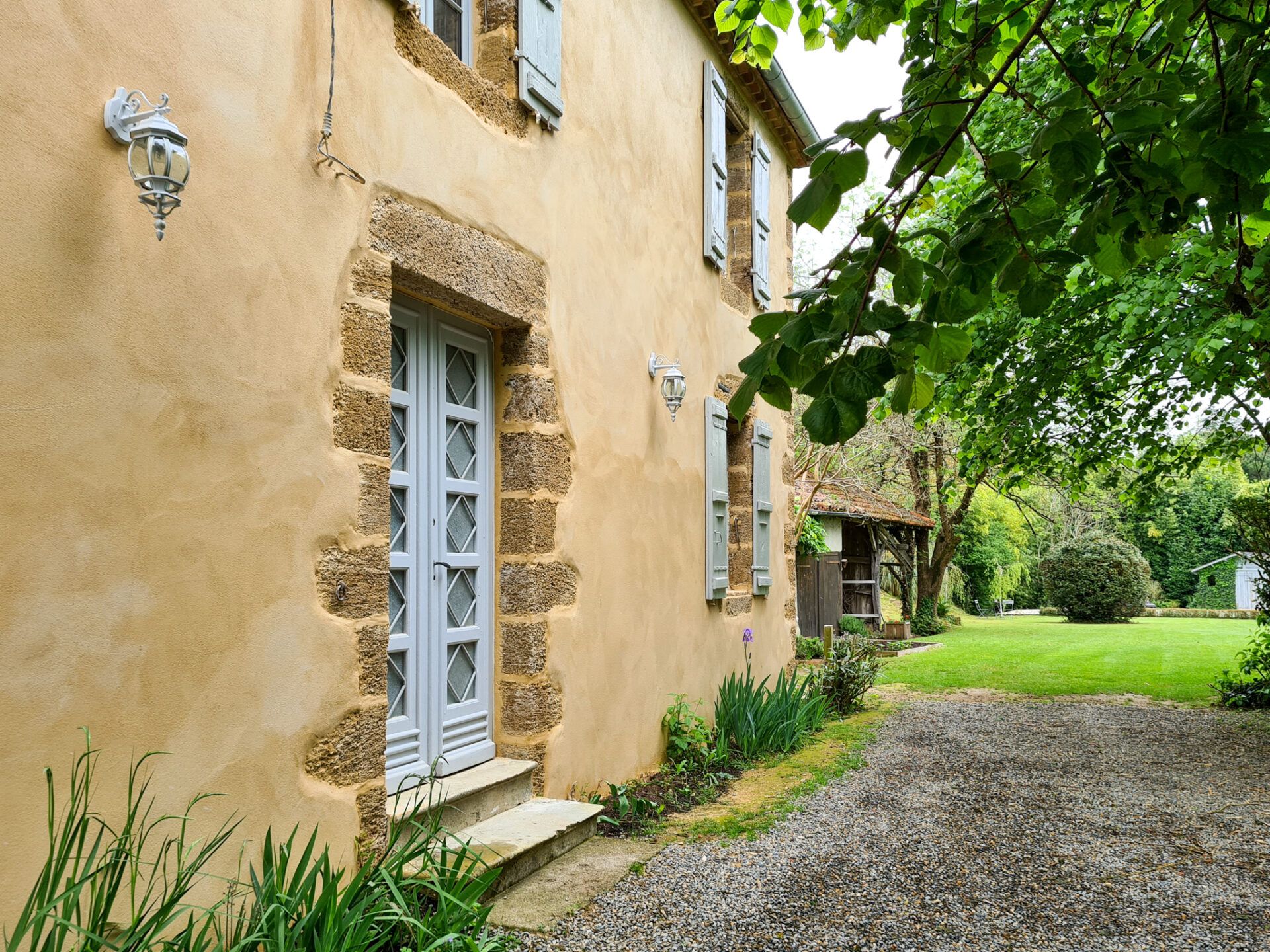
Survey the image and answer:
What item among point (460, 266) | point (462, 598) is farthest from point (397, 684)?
point (460, 266)

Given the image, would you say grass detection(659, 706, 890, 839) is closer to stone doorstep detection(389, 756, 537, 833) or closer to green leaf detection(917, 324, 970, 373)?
stone doorstep detection(389, 756, 537, 833)

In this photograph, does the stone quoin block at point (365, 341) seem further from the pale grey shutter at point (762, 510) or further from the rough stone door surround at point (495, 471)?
the pale grey shutter at point (762, 510)

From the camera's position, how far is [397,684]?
381cm

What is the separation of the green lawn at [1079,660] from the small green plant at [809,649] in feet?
3.24

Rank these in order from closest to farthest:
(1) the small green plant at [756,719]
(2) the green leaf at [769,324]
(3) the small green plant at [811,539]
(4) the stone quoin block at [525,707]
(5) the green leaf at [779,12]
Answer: (2) the green leaf at [769,324]
(5) the green leaf at [779,12]
(4) the stone quoin block at [525,707]
(1) the small green plant at [756,719]
(3) the small green plant at [811,539]

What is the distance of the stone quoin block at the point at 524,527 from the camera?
4.45 m

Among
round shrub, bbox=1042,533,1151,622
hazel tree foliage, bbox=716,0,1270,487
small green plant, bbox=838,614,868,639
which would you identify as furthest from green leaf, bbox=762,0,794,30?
round shrub, bbox=1042,533,1151,622

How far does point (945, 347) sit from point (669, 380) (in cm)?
404

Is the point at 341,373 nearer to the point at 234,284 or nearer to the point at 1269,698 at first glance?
the point at 234,284

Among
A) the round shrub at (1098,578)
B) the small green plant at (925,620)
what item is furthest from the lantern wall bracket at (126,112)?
the round shrub at (1098,578)

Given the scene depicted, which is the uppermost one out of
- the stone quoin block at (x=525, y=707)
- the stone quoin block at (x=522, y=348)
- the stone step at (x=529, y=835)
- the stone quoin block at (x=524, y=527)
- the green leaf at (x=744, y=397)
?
the stone quoin block at (x=522, y=348)

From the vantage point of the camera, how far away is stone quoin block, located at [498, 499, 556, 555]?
14.6 feet

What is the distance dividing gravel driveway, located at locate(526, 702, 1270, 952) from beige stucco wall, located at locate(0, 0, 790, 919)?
110 cm

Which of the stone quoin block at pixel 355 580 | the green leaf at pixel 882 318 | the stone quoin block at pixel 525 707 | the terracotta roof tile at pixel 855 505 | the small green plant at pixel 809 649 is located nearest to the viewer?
the green leaf at pixel 882 318
